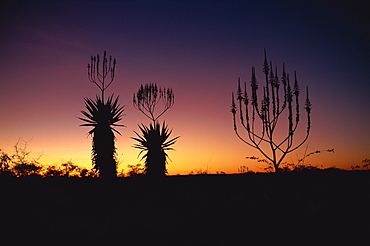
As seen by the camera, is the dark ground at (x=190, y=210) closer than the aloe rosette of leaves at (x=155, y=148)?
Yes

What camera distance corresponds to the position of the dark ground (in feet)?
18.4

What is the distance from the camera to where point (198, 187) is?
718 cm

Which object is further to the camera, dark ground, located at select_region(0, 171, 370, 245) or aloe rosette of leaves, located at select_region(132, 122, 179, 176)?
aloe rosette of leaves, located at select_region(132, 122, 179, 176)

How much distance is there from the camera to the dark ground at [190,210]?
18.4 feet

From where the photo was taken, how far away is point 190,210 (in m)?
6.43

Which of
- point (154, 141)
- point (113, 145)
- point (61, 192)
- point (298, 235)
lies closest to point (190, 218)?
point (298, 235)

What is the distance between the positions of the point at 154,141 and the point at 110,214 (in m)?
11.0

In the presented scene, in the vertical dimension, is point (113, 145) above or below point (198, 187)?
above

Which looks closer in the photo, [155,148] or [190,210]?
[190,210]

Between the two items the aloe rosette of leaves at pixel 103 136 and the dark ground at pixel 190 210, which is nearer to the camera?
the dark ground at pixel 190 210

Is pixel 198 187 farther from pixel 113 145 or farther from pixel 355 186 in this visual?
pixel 113 145

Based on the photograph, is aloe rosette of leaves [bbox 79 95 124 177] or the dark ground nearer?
the dark ground

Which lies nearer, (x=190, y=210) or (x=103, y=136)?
(x=190, y=210)

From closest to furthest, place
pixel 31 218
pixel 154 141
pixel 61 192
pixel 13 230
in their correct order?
pixel 13 230, pixel 31 218, pixel 61 192, pixel 154 141
